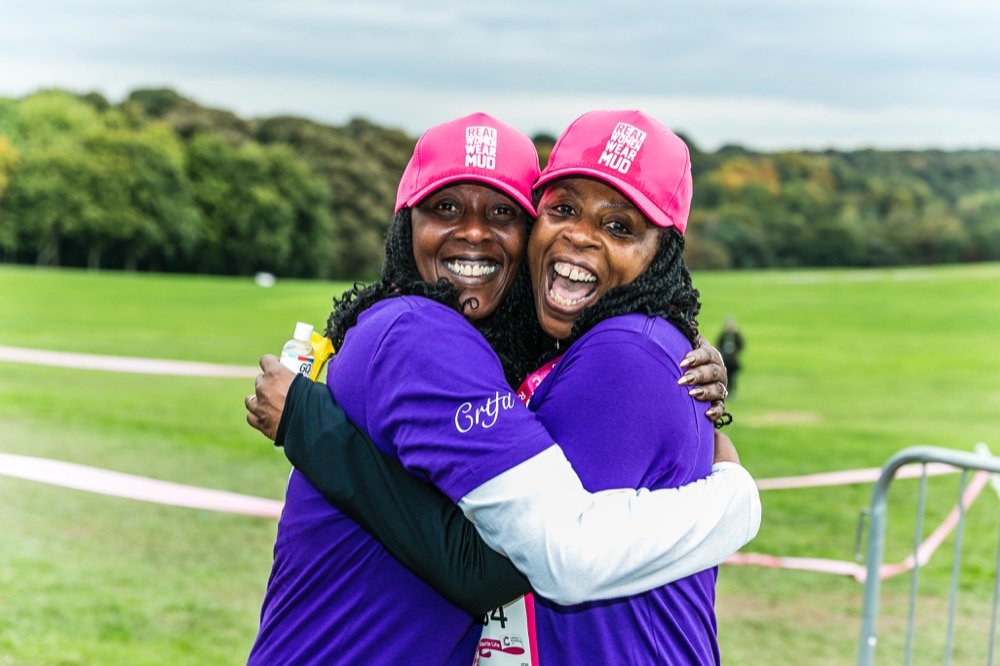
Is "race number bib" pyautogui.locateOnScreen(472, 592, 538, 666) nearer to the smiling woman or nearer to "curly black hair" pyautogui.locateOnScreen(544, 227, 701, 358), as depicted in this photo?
"curly black hair" pyautogui.locateOnScreen(544, 227, 701, 358)

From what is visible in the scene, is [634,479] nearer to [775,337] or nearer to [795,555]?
[795,555]

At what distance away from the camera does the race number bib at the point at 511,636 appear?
Answer: 2066 mm

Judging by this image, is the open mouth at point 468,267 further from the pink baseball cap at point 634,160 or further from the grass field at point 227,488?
the grass field at point 227,488

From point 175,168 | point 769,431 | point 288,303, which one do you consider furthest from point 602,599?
A: point 175,168

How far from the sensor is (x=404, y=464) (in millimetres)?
1920

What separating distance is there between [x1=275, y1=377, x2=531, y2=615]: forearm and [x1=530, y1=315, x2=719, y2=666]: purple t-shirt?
0.17m

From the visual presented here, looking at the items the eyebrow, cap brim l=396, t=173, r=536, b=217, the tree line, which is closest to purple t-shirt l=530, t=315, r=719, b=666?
the eyebrow

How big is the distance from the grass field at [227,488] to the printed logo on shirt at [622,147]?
4.26 meters

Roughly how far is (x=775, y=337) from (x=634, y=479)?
37.1 metres

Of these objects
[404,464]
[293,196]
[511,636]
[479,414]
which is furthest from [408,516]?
[293,196]

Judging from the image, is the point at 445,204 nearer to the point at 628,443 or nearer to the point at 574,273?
the point at 574,273

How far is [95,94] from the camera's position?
6488 centimetres

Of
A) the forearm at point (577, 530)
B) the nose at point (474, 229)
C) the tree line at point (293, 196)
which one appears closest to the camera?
the forearm at point (577, 530)

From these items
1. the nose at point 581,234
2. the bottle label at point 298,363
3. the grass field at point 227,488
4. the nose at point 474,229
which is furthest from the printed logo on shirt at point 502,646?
the grass field at point 227,488
